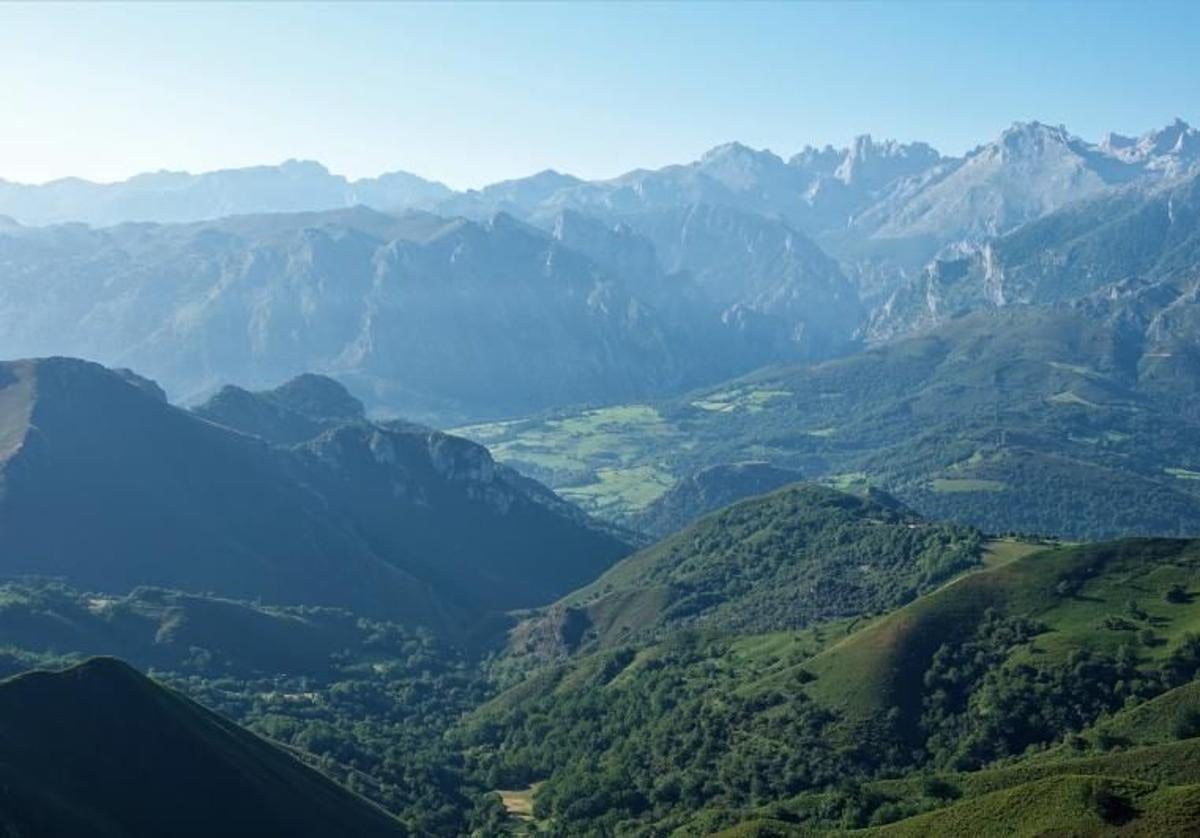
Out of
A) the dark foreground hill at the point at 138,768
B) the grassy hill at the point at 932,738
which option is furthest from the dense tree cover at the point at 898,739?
the dark foreground hill at the point at 138,768

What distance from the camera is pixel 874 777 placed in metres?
178

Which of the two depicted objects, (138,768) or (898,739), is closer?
(138,768)

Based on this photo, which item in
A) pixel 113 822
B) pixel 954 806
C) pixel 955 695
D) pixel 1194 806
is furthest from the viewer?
pixel 955 695

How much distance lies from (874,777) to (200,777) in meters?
84.2

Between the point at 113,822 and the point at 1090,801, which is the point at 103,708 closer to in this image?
the point at 113,822

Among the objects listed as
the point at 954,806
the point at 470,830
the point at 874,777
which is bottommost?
the point at 470,830

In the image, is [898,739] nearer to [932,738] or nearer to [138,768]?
[932,738]

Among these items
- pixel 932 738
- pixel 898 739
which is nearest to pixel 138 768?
pixel 898 739

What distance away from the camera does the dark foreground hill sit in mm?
144000

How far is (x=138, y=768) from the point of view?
506 ft

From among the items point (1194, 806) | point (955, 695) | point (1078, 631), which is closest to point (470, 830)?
point (955, 695)

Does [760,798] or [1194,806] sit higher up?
[1194,806]

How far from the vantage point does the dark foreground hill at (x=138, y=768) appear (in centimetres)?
14400

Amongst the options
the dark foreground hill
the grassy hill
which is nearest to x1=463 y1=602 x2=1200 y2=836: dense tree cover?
the grassy hill
